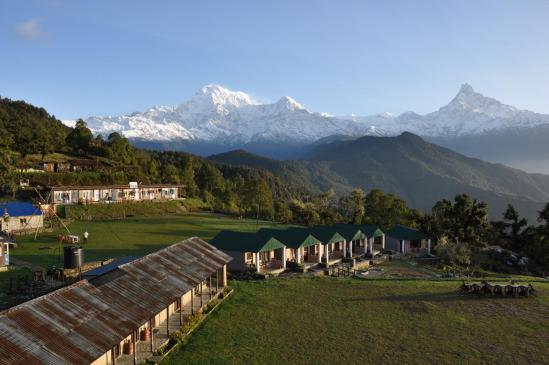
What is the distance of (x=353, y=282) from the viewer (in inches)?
1494

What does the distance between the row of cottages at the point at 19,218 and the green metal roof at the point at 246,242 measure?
2324 centimetres

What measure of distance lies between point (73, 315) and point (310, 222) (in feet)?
224

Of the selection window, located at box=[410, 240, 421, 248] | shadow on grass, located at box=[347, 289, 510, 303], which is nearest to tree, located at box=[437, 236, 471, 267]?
window, located at box=[410, 240, 421, 248]

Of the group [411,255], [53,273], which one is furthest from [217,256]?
[411,255]

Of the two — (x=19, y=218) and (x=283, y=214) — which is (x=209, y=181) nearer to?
(x=283, y=214)

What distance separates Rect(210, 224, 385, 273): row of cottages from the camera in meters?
40.6

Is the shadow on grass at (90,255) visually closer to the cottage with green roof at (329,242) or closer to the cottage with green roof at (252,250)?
the cottage with green roof at (252,250)

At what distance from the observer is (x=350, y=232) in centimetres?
5228

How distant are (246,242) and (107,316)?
23651 mm

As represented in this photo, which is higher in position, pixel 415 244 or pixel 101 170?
pixel 101 170

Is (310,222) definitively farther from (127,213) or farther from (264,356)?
(264,356)

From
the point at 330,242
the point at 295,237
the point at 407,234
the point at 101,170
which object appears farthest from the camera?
the point at 101,170

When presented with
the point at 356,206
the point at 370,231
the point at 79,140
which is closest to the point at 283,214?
the point at 356,206

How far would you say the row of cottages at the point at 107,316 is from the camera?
14.3 meters
